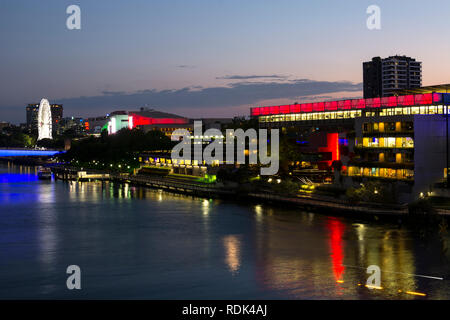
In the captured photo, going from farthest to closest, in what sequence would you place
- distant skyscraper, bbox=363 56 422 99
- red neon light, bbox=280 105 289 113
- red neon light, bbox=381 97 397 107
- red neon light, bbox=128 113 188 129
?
red neon light, bbox=128 113 188 129 < distant skyscraper, bbox=363 56 422 99 < red neon light, bbox=280 105 289 113 < red neon light, bbox=381 97 397 107

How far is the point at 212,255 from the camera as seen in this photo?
993 inches

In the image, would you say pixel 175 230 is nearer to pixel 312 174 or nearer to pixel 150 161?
pixel 312 174

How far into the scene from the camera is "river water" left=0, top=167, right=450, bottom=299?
1997cm

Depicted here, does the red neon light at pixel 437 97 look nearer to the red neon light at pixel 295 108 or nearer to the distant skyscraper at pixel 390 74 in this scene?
the red neon light at pixel 295 108

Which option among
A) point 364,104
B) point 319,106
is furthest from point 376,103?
point 319,106

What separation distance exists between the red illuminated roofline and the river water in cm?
1336

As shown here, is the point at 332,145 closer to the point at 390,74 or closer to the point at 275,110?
the point at 275,110

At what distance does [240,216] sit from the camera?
36594 millimetres

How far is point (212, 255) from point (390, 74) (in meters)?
99.1


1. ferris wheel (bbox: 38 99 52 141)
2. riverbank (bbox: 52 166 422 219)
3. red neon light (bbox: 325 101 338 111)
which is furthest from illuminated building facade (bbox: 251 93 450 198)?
ferris wheel (bbox: 38 99 52 141)

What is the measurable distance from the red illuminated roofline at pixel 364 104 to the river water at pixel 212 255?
1336cm

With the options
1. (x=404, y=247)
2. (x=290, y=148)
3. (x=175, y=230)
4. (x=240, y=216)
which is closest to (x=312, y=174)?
(x=290, y=148)

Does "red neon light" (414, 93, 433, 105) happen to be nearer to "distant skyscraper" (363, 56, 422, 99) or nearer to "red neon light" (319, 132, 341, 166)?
"red neon light" (319, 132, 341, 166)

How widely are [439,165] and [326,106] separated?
84.0 ft
